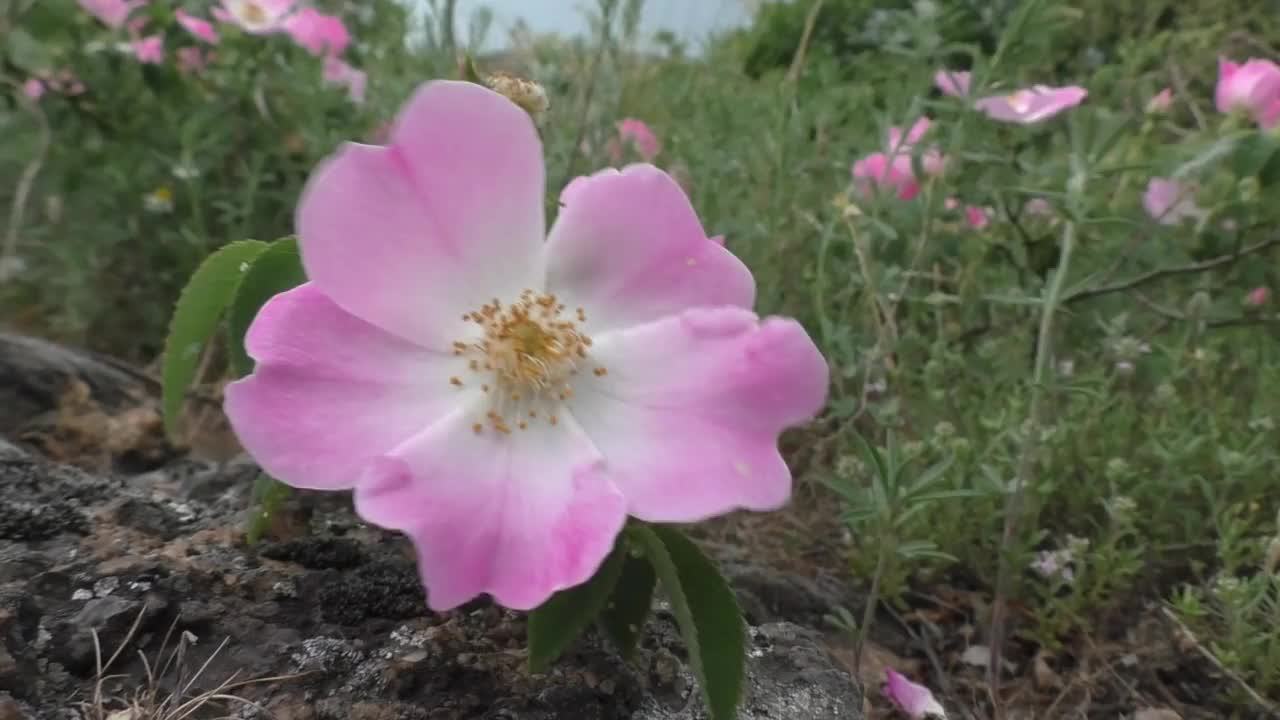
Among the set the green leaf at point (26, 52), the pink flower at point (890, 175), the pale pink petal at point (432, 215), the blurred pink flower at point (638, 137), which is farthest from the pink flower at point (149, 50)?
the pale pink petal at point (432, 215)

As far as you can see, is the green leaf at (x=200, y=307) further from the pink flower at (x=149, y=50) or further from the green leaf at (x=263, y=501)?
the pink flower at (x=149, y=50)

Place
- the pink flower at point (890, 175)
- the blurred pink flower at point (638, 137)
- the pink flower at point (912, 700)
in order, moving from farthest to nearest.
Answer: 1. the blurred pink flower at point (638, 137)
2. the pink flower at point (890, 175)
3. the pink flower at point (912, 700)

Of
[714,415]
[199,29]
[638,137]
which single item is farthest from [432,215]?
[199,29]

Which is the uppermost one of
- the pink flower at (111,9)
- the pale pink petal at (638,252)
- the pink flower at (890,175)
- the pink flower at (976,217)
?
the pale pink petal at (638,252)

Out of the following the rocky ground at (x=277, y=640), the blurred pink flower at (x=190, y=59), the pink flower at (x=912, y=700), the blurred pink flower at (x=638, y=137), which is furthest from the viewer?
the blurred pink flower at (x=190, y=59)

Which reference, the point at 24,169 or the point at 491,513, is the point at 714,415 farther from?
the point at 24,169

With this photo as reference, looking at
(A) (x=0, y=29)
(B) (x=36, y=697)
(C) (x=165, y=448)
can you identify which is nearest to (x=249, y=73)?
(A) (x=0, y=29)
